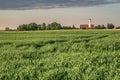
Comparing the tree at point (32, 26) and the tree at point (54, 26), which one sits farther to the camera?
the tree at point (54, 26)

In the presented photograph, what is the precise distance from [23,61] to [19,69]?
2.06 meters

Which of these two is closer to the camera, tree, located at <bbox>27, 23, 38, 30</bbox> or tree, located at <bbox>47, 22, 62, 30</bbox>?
tree, located at <bbox>27, 23, 38, 30</bbox>

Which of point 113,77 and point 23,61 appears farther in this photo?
point 23,61

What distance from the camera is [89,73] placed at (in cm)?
1477

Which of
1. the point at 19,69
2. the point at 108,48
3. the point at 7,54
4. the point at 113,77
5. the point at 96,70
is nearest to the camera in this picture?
the point at 113,77

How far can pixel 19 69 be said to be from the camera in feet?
52.8

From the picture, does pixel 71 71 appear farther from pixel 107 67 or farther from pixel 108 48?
pixel 108 48

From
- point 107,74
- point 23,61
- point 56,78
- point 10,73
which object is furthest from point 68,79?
point 23,61

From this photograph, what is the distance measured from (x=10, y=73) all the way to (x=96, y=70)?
331 cm

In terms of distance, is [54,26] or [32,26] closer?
[32,26]

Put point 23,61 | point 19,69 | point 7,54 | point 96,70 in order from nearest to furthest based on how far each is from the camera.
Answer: point 96,70, point 19,69, point 23,61, point 7,54

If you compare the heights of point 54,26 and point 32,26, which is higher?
point 32,26

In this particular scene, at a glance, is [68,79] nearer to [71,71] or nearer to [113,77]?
[71,71]

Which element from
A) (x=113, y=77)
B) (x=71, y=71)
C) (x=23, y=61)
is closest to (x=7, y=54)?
(x=23, y=61)
